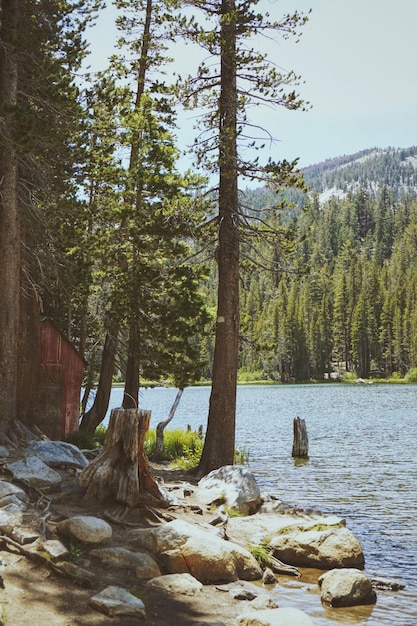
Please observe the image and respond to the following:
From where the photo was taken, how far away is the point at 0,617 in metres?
5.66

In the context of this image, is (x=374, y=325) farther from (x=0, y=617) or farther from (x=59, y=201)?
(x=0, y=617)

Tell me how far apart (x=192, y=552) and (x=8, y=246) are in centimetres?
711

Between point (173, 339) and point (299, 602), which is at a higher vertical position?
point (173, 339)

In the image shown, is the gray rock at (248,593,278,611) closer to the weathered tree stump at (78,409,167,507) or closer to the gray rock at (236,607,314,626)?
the gray rock at (236,607,314,626)

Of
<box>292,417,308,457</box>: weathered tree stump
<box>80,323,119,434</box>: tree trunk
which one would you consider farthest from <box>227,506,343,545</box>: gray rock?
<box>292,417,308,457</box>: weathered tree stump

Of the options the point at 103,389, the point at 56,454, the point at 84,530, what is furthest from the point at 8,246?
the point at 103,389

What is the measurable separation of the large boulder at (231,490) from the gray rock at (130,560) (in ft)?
14.5

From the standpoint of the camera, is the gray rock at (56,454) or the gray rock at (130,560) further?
the gray rock at (56,454)

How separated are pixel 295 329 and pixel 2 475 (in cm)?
11392

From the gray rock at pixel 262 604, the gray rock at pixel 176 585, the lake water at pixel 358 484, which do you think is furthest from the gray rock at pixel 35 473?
the gray rock at pixel 262 604

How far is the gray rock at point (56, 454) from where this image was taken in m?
11.4

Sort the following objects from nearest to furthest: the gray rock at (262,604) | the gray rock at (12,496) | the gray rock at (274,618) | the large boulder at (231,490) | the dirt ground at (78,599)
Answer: the dirt ground at (78,599), the gray rock at (274,618), the gray rock at (262,604), the gray rock at (12,496), the large boulder at (231,490)

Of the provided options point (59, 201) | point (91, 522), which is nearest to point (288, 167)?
point (59, 201)

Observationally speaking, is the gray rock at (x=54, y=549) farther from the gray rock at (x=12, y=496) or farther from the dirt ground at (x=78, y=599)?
the gray rock at (x=12, y=496)
